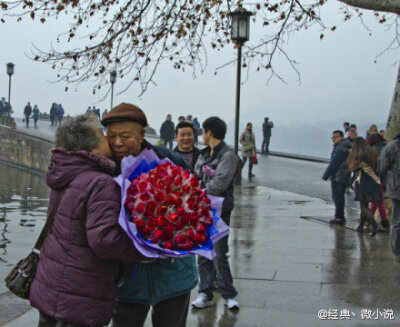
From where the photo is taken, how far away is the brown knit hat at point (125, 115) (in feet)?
9.69

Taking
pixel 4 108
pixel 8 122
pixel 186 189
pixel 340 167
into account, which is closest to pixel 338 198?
pixel 340 167

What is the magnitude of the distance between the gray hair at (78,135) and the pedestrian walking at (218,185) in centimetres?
228

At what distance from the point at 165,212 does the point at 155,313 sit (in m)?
0.71

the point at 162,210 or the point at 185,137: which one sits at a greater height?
the point at 185,137

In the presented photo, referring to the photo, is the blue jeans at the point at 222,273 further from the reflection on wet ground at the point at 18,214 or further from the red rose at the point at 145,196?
the reflection on wet ground at the point at 18,214

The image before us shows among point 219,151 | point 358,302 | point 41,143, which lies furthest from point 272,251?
point 41,143

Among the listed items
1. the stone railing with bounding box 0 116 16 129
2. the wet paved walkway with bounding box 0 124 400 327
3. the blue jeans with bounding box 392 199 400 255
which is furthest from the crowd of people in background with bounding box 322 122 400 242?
the stone railing with bounding box 0 116 16 129

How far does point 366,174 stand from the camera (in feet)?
30.3

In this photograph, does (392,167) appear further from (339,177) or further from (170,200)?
(170,200)

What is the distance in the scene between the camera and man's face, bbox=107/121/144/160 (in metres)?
2.97

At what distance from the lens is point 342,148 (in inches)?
411

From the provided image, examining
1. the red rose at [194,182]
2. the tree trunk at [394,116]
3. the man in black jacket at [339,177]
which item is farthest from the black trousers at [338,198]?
the red rose at [194,182]

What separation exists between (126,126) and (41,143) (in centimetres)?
2860

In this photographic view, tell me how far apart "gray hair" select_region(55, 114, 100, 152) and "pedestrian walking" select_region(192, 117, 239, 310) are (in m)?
2.28
